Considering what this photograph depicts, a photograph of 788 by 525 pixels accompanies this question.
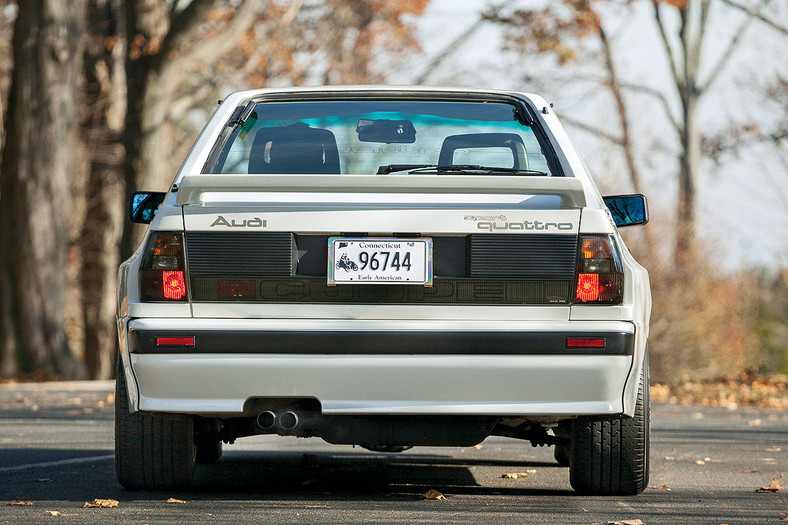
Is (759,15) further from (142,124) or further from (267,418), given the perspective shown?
(267,418)

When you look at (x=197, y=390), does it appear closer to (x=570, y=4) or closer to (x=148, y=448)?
(x=148, y=448)

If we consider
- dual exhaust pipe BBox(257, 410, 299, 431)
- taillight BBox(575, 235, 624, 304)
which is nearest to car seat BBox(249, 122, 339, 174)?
dual exhaust pipe BBox(257, 410, 299, 431)

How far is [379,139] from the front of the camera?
5488mm

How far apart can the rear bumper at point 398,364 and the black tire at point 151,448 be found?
1.57ft

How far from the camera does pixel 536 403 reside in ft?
15.3

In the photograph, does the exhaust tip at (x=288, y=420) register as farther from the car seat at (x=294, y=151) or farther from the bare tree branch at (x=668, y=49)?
the bare tree branch at (x=668, y=49)

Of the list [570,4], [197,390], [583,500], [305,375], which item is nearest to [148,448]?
[197,390]

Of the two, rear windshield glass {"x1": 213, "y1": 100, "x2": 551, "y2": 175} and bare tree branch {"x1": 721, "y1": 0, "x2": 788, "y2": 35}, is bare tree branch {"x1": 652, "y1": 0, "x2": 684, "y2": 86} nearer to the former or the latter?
bare tree branch {"x1": 721, "y1": 0, "x2": 788, "y2": 35}

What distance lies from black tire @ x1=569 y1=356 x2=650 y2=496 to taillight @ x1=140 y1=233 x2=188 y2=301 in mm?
1666

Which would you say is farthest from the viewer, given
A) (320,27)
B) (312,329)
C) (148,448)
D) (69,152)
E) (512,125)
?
(320,27)

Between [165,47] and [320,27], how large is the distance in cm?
1300

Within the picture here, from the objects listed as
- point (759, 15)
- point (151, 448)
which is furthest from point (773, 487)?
point (759, 15)

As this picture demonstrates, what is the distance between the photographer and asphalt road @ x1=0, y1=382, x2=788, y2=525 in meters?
4.75

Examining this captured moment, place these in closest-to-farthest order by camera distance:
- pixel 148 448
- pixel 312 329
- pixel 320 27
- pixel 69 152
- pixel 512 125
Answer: pixel 312 329
pixel 148 448
pixel 512 125
pixel 69 152
pixel 320 27
